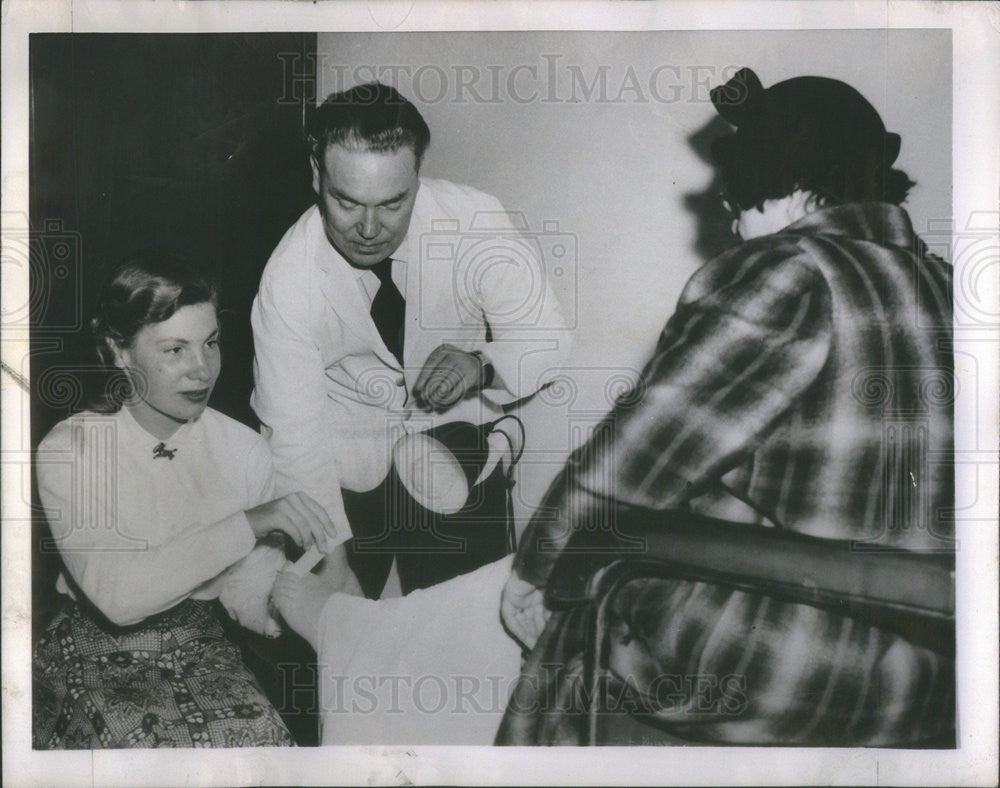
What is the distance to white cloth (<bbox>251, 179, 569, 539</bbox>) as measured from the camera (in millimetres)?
1887

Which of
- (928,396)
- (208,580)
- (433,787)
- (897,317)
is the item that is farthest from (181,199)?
(928,396)

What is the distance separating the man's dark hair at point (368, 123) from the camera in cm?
188

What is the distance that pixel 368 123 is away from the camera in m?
1.88

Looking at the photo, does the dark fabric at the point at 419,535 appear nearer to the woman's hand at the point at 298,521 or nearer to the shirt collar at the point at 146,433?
the woman's hand at the point at 298,521

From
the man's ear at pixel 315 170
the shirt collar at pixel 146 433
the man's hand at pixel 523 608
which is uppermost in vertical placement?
the man's ear at pixel 315 170

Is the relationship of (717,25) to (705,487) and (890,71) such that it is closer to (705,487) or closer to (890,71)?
(890,71)

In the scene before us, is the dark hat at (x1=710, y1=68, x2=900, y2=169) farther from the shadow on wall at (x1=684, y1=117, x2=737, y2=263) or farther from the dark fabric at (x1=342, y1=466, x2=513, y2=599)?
the dark fabric at (x1=342, y1=466, x2=513, y2=599)

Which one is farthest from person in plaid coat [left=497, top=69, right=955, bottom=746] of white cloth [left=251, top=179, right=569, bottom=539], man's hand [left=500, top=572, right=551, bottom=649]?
white cloth [left=251, top=179, right=569, bottom=539]

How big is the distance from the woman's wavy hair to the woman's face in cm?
2

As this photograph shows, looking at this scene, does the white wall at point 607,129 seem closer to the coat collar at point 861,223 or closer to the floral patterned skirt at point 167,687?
the coat collar at point 861,223

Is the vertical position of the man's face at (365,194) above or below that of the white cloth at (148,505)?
above

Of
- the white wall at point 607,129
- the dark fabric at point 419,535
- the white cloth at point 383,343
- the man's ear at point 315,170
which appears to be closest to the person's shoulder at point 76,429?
the white cloth at point 383,343

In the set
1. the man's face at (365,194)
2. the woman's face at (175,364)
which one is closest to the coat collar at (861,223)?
the man's face at (365,194)

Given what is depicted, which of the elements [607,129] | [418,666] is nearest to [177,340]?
[418,666]
